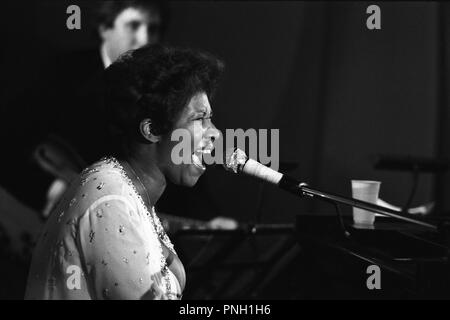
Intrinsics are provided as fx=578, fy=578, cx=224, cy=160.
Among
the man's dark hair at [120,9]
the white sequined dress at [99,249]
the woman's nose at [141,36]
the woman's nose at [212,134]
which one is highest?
the man's dark hair at [120,9]

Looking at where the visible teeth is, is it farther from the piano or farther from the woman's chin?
the piano

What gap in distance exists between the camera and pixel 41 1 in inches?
148

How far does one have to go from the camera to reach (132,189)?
149 centimetres

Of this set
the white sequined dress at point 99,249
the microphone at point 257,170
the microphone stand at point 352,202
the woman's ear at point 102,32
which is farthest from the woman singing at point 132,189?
the woman's ear at point 102,32

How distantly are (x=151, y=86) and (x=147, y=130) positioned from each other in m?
0.13

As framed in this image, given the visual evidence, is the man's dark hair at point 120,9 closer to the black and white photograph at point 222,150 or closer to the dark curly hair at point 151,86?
the black and white photograph at point 222,150

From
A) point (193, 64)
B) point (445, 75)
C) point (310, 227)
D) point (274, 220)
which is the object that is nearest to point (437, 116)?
point (445, 75)

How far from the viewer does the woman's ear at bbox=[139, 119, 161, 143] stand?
5.34 ft

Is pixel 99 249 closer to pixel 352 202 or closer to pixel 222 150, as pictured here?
pixel 222 150

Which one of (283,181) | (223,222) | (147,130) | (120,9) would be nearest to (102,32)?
(120,9)

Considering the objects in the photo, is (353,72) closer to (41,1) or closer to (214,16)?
(214,16)

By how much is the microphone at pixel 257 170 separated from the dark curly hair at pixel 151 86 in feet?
0.65

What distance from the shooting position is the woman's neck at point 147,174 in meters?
1.64

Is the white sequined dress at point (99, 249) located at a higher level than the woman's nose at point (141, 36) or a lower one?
lower
